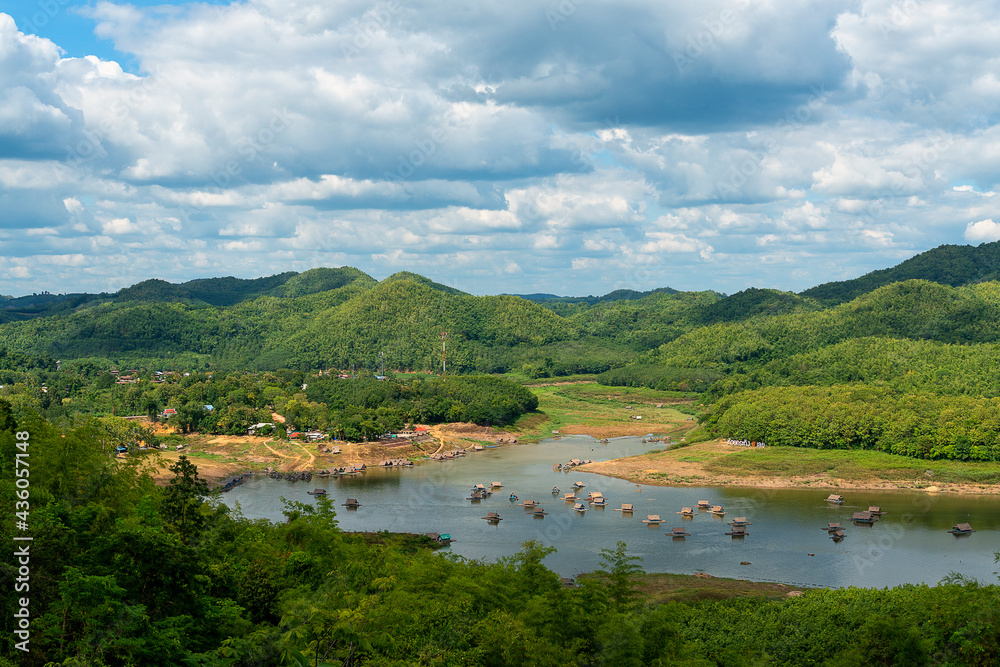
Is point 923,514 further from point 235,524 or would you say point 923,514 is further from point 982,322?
point 982,322

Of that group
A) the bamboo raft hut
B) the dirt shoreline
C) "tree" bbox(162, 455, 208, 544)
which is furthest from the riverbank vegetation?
the dirt shoreline

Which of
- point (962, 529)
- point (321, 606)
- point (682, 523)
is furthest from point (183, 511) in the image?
point (962, 529)

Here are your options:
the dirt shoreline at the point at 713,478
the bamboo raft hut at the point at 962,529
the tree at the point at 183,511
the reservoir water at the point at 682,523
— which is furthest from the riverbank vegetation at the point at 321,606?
the dirt shoreline at the point at 713,478

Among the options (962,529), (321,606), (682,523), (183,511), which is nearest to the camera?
(321,606)

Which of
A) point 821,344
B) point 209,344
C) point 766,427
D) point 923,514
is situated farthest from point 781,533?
point 209,344

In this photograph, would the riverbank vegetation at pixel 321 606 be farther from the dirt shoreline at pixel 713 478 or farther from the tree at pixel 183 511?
the dirt shoreline at pixel 713 478

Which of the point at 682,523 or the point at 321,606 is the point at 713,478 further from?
the point at 321,606
